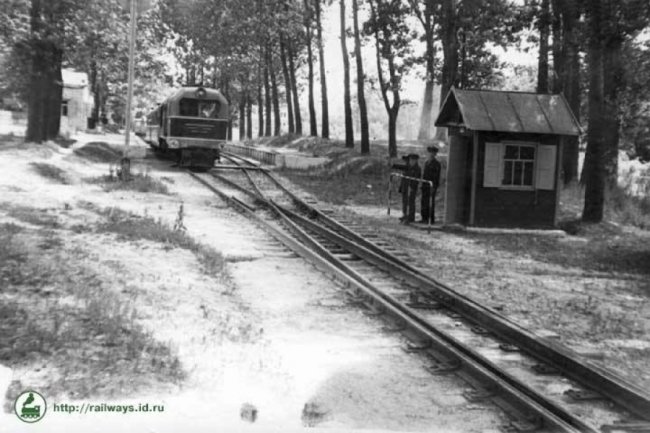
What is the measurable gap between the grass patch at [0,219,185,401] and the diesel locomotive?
62.3 feet

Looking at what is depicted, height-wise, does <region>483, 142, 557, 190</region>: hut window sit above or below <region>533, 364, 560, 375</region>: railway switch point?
above

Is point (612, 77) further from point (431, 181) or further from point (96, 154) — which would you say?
point (96, 154)

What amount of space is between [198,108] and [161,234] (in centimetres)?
1634

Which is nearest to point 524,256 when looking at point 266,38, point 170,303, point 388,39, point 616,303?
point 616,303

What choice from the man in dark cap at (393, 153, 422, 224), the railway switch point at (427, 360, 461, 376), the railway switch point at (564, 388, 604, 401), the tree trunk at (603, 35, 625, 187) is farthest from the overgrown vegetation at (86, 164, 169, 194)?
the railway switch point at (564, 388, 604, 401)

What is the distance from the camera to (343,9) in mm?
34781

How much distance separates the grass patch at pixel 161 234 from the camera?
10.5 m

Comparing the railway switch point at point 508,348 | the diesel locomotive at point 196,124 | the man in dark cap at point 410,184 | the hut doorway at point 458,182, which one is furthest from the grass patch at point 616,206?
the diesel locomotive at point 196,124

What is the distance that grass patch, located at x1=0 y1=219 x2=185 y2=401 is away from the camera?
5.42 m

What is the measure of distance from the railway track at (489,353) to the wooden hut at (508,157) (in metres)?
4.35

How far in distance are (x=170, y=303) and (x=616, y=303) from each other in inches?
221

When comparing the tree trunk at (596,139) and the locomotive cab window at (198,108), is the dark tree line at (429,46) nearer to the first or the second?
the tree trunk at (596,139)

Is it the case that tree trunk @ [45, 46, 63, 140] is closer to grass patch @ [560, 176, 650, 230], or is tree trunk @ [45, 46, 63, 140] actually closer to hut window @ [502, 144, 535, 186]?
hut window @ [502, 144, 535, 186]

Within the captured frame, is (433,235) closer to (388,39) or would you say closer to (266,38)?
(388,39)
